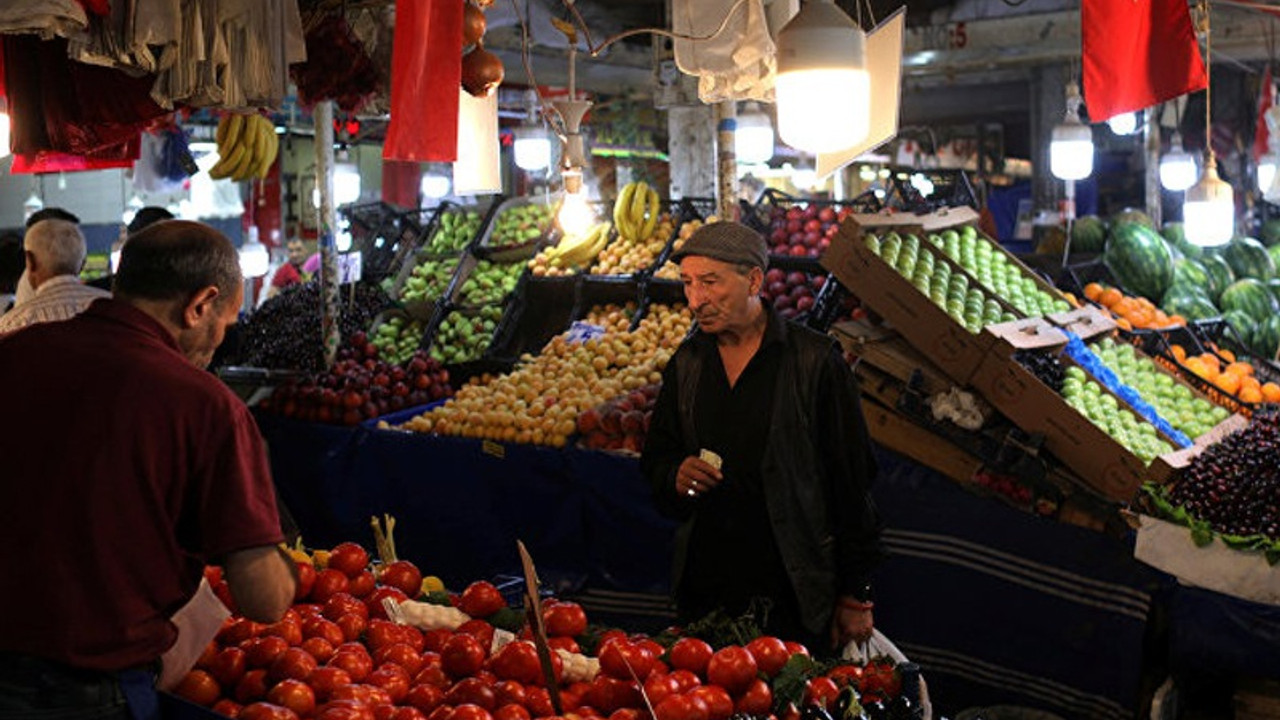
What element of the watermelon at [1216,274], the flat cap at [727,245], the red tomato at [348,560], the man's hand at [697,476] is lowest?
the red tomato at [348,560]

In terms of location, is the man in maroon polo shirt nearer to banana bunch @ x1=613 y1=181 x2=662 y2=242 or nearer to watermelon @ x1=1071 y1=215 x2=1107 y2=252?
banana bunch @ x1=613 y1=181 x2=662 y2=242

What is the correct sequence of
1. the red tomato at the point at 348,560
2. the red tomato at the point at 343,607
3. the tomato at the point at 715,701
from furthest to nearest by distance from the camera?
the red tomato at the point at 348,560 → the red tomato at the point at 343,607 → the tomato at the point at 715,701

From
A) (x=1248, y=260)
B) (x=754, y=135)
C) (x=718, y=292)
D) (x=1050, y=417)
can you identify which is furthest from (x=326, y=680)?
(x=1248, y=260)

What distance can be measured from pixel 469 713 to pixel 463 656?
0.37 meters

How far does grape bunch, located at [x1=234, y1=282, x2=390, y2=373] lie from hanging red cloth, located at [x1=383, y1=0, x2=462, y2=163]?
12.0ft

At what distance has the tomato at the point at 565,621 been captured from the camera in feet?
9.65

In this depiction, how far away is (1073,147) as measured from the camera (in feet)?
32.1

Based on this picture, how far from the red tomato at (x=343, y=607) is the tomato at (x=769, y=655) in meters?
1.03

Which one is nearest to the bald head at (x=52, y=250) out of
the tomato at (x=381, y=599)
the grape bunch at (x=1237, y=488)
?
the tomato at (x=381, y=599)

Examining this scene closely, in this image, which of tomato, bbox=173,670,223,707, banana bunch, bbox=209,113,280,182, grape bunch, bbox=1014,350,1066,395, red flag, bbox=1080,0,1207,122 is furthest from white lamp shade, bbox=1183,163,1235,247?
tomato, bbox=173,670,223,707

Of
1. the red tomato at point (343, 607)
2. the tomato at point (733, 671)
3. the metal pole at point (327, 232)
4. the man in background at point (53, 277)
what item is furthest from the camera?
the metal pole at point (327, 232)

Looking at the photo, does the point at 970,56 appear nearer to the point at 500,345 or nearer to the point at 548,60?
the point at 548,60

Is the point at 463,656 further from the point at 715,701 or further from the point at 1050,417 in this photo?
the point at 1050,417

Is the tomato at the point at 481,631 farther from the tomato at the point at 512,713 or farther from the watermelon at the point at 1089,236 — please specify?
the watermelon at the point at 1089,236
